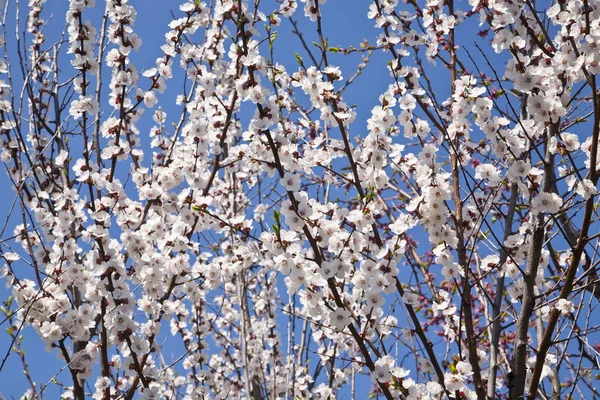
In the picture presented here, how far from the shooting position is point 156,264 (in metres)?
3.75

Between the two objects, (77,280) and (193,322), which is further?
(193,322)

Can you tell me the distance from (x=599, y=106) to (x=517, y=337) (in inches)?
49.2

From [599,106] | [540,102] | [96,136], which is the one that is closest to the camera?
[599,106]

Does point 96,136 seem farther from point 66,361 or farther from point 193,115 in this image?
point 66,361

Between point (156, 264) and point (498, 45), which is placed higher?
point (498, 45)

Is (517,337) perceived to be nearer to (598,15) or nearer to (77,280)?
(598,15)

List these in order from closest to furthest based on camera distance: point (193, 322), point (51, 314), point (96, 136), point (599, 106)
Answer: point (599, 106), point (51, 314), point (96, 136), point (193, 322)

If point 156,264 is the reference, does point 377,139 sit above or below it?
above

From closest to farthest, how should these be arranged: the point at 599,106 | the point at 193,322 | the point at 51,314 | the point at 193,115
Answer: the point at 599,106, the point at 51,314, the point at 193,115, the point at 193,322

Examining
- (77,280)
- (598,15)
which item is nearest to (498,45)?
(598,15)

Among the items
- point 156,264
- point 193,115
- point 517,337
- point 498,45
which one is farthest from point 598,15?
point 156,264

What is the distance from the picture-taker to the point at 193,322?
18.6 ft

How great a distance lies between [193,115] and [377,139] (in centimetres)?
157

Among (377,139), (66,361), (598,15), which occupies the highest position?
(598,15)
